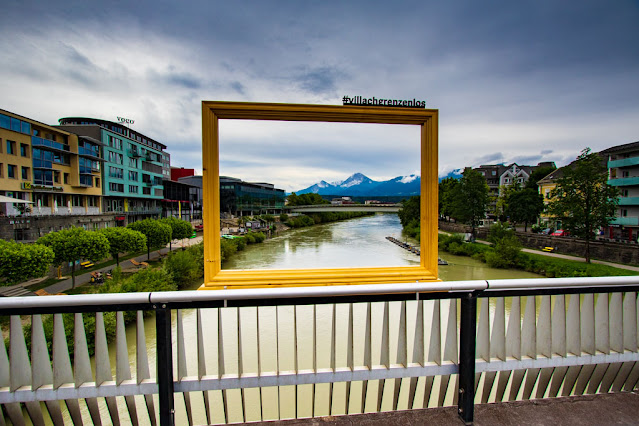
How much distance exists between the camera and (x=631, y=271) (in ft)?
38.2

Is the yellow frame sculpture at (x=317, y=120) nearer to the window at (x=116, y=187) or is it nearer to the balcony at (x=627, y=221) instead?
the balcony at (x=627, y=221)

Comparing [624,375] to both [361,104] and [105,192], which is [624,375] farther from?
[105,192]

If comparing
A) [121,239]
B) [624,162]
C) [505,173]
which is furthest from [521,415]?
[505,173]

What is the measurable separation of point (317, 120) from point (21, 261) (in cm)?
1029

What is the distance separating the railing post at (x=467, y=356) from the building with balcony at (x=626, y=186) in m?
19.6

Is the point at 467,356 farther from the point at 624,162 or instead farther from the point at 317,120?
the point at 624,162

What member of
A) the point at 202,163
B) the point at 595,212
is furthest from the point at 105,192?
the point at 595,212

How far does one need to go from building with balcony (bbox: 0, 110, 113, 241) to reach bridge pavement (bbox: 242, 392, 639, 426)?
52.7 feet

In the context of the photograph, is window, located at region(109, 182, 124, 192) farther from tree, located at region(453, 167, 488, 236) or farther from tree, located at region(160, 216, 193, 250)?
tree, located at region(453, 167, 488, 236)

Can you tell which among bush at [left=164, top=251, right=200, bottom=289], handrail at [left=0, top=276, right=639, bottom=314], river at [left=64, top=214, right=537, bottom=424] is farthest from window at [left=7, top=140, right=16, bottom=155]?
handrail at [left=0, top=276, right=639, bottom=314]

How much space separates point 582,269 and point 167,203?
3230 centimetres

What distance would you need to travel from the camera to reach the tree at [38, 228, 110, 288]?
1034cm

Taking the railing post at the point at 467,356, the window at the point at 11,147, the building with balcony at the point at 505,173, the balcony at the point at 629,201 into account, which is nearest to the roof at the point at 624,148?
the balcony at the point at 629,201

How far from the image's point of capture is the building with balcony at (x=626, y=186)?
51.2 feet
